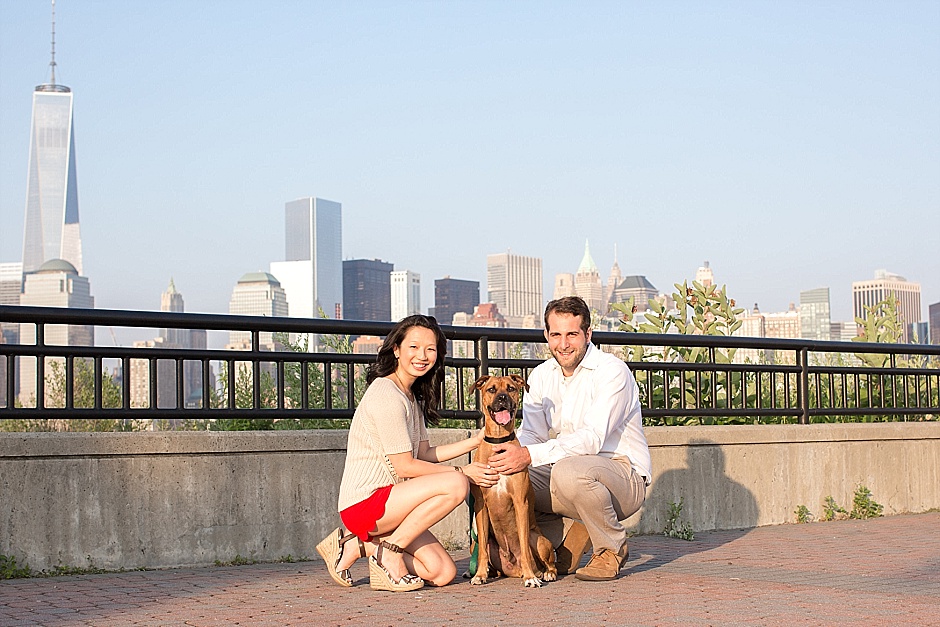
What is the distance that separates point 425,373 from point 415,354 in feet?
0.49

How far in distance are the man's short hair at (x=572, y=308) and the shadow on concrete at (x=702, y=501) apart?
2738 mm

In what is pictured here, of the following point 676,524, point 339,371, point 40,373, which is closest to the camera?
point 40,373

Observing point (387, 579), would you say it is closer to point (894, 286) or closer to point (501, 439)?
point (501, 439)

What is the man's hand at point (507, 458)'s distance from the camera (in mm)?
6305

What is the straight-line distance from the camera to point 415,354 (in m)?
6.71

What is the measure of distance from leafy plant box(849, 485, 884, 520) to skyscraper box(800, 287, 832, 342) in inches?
5442

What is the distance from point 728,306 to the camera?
1248 cm

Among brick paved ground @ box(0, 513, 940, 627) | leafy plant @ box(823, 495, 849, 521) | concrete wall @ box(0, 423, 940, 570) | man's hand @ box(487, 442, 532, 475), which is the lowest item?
leafy plant @ box(823, 495, 849, 521)

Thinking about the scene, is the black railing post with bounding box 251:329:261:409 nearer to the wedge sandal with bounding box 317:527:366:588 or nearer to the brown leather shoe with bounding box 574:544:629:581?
the wedge sandal with bounding box 317:527:366:588

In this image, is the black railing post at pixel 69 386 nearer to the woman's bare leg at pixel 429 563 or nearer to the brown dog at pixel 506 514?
the woman's bare leg at pixel 429 563

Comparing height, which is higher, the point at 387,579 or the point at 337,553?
the point at 337,553

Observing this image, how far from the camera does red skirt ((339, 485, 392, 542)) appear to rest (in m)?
6.58

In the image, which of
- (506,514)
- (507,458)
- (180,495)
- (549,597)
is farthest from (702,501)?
(180,495)

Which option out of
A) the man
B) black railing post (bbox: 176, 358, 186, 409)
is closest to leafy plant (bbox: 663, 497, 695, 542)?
the man
